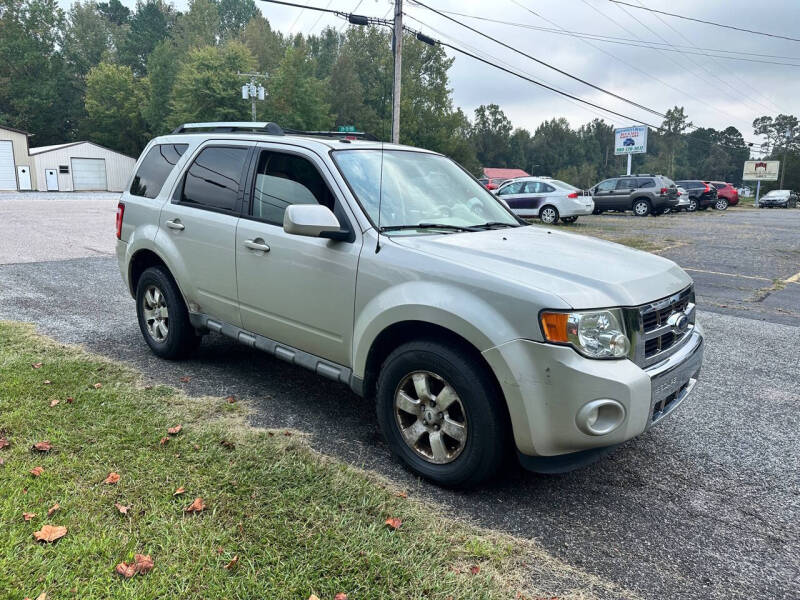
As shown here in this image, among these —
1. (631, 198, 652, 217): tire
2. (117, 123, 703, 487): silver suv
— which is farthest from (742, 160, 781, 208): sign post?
(117, 123, 703, 487): silver suv

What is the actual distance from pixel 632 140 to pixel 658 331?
195 feet

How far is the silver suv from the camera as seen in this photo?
9.48 ft

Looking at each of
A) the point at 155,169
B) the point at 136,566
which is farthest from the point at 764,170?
the point at 136,566

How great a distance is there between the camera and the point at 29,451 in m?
3.50

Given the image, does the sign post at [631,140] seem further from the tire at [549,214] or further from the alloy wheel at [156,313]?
the alloy wheel at [156,313]

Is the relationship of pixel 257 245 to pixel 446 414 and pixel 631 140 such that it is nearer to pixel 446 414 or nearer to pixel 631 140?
pixel 446 414

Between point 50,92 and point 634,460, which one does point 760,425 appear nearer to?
point 634,460

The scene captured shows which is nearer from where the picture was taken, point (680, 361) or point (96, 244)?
point (680, 361)

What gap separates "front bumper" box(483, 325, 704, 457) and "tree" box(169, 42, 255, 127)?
188ft

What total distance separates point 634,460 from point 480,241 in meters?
1.65

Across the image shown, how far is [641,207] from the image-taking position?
25.9 metres

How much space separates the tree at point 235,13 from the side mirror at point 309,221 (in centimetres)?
10839

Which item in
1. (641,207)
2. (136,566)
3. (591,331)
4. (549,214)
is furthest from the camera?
(641,207)

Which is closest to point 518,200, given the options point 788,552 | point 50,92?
point 788,552
